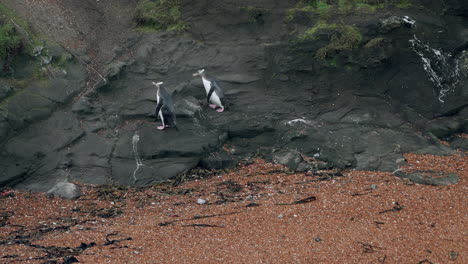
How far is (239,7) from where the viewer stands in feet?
40.6

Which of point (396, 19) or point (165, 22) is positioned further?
point (165, 22)

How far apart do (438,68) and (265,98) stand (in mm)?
4073

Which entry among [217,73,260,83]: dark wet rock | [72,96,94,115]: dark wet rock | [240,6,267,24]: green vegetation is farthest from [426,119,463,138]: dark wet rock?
[72,96,94,115]: dark wet rock

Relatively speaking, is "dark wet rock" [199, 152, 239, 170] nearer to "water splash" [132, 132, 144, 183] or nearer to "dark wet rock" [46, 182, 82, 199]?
"water splash" [132, 132, 144, 183]

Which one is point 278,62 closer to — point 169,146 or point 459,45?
point 169,146

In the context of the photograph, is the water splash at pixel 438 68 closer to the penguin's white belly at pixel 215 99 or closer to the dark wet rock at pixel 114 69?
the penguin's white belly at pixel 215 99

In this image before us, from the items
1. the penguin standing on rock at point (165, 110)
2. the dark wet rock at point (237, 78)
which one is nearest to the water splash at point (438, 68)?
the dark wet rock at point (237, 78)

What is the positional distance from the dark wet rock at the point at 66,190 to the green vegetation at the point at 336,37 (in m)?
6.04

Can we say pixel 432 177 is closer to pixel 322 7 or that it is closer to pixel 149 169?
pixel 322 7

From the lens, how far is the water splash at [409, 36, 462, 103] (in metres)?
11.3

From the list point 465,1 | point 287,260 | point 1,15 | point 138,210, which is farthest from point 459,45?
point 1,15

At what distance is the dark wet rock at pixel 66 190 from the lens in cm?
942

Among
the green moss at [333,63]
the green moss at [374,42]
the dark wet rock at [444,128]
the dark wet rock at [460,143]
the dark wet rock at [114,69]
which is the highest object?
the green moss at [374,42]

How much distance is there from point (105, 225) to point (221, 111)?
3895 mm
